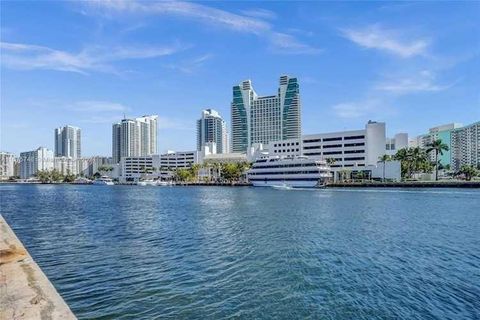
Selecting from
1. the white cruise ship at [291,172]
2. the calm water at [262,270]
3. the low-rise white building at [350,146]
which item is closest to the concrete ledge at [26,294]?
the calm water at [262,270]

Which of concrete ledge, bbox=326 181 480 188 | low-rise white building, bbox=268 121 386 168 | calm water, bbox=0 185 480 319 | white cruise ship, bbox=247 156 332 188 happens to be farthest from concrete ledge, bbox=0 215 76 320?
low-rise white building, bbox=268 121 386 168

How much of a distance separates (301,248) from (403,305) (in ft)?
35.4

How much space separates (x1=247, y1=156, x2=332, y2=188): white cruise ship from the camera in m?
141

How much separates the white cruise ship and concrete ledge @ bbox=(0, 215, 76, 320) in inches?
5166

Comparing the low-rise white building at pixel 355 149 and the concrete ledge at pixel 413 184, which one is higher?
the low-rise white building at pixel 355 149

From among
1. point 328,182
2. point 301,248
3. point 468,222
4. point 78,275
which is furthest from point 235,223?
point 328,182

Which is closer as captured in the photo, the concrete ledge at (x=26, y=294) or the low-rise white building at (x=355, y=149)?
the concrete ledge at (x=26, y=294)

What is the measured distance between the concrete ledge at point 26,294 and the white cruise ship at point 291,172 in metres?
131

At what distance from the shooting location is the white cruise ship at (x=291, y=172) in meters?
141

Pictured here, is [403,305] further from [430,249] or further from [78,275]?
[78,275]

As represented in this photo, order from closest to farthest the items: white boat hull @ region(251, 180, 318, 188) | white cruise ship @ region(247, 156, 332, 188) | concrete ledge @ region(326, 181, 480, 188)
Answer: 1. concrete ledge @ region(326, 181, 480, 188)
2. white cruise ship @ region(247, 156, 332, 188)
3. white boat hull @ region(251, 180, 318, 188)

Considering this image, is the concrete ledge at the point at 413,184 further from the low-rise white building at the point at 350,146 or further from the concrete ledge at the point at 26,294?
the concrete ledge at the point at 26,294

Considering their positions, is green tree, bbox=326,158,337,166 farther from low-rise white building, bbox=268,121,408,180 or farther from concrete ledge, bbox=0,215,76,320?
concrete ledge, bbox=0,215,76,320

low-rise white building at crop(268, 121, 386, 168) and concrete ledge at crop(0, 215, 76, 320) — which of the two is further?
low-rise white building at crop(268, 121, 386, 168)
